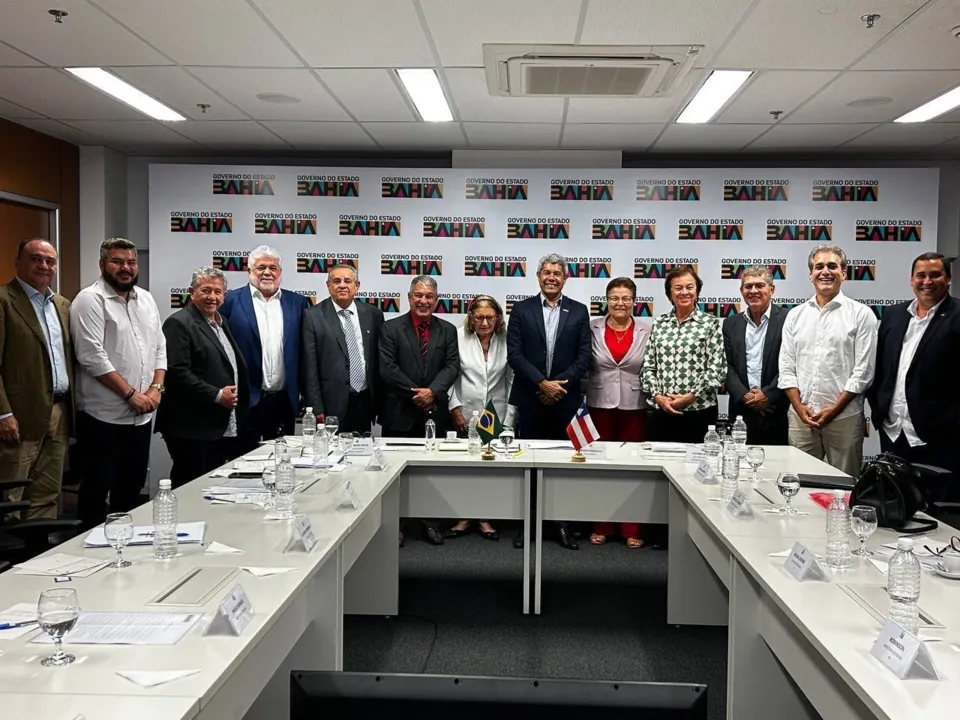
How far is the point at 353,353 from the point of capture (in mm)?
4793

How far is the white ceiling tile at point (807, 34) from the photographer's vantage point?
10.7ft

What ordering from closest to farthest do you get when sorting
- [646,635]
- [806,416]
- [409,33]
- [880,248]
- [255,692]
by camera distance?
[255,692], [646,635], [409,33], [806,416], [880,248]

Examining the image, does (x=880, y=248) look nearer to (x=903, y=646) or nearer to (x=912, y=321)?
(x=912, y=321)

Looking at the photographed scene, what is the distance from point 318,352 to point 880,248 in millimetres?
4345

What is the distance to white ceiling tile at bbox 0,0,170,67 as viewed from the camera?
341cm

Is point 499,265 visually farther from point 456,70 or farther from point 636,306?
point 456,70

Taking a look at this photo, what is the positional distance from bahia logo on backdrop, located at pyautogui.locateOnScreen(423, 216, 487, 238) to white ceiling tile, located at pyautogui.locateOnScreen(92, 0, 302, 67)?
2.04 m

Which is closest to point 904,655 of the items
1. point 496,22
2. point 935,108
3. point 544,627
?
point 544,627

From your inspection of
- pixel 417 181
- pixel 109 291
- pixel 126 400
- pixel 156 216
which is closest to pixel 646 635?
pixel 126 400

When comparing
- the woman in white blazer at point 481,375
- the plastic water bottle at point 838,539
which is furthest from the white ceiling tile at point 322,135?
the plastic water bottle at point 838,539

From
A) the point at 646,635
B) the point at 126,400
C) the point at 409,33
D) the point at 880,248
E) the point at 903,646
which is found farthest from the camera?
the point at 880,248

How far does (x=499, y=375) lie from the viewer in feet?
16.1

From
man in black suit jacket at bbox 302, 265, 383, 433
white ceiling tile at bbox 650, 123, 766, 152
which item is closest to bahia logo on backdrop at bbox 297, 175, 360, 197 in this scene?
man in black suit jacket at bbox 302, 265, 383, 433

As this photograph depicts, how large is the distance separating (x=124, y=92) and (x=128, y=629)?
13.9 ft
